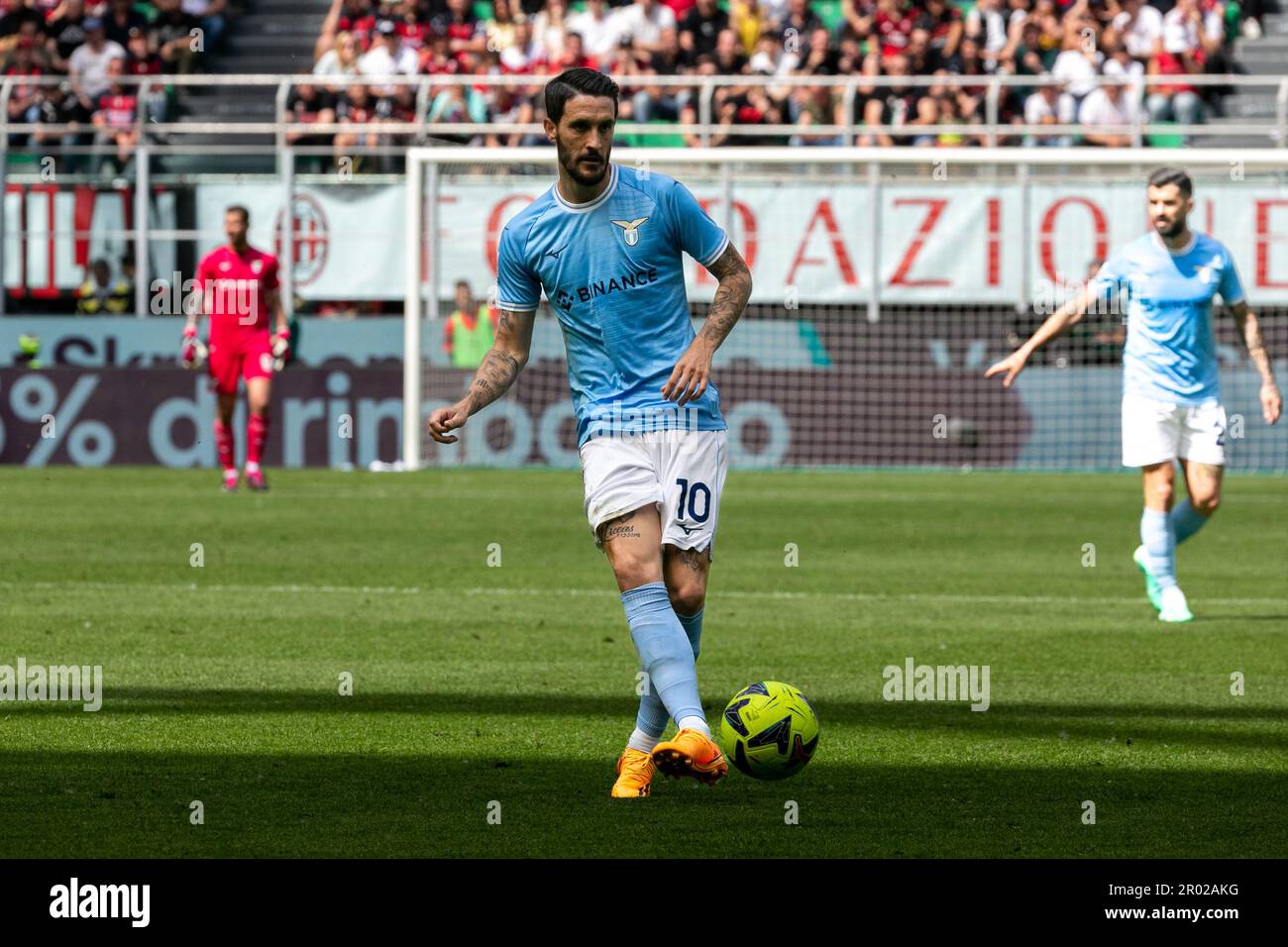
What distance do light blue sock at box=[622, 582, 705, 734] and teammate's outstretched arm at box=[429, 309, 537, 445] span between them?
76cm

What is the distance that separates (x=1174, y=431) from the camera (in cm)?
1137

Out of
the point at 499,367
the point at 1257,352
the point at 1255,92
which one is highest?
the point at 1255,92

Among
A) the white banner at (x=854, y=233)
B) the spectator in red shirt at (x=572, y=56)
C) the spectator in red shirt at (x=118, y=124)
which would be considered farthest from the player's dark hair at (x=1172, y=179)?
the spectator in red shirt at (x=118, y=124)

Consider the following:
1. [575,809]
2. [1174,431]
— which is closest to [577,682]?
[575,809]

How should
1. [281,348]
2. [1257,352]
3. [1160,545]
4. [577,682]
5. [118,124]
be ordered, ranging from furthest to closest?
[118,124]
[281,348]
[1257,352]
[1160,545]
[577,682]

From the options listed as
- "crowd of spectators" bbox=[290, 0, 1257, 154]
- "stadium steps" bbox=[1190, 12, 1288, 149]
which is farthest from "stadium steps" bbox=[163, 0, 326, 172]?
"stadium steps" bbox=[1190, 12, 1288, 149]

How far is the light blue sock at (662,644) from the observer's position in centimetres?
625

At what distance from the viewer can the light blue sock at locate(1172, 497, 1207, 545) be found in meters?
11.9

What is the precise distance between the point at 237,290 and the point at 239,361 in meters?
0.89

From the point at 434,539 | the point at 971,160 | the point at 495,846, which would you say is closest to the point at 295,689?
the point at 495,846

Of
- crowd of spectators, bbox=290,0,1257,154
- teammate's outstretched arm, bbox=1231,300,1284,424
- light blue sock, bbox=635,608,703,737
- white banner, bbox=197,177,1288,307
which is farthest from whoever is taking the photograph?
crowd of spectators, bbox=290,0,1257,154

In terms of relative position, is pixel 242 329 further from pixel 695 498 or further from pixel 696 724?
pixel 696 724

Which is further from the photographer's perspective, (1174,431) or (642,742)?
(1174,431)

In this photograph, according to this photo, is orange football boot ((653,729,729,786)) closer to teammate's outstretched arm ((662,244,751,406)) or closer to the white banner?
teammate's outstretched arm ((662,244,751,406))
